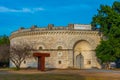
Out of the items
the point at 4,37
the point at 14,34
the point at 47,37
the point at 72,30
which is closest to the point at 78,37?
the point at 72,30

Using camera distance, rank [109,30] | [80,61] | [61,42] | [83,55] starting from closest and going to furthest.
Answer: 1. [109,30]
2. [61,42]
3. [80,61]
4. [83,55]

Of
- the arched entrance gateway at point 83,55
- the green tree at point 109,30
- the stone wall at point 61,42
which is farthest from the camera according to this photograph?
the arched entrance gateway at point 83,55

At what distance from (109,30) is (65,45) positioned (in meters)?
8.15

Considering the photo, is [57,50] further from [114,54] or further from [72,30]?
[114,54]

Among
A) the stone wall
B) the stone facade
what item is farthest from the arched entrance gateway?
the stone wall

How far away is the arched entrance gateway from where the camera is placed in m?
61.9

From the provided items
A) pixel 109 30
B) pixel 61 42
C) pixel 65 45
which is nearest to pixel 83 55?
pixel 65 45

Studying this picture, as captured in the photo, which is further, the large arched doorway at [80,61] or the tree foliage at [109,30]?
the large arched doorway at [80,61]

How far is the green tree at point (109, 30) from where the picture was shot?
55.8 m

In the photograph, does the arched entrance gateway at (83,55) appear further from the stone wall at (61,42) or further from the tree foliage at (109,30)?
the tree foliage at (109,30)

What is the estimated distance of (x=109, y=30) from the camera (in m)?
58.2

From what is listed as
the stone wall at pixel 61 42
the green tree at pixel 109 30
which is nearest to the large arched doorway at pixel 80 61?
the stone wall at pixel 61 42

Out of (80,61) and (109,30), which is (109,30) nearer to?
(109,30)

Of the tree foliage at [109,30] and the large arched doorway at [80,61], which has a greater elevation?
the tree foliage at [109,30]
